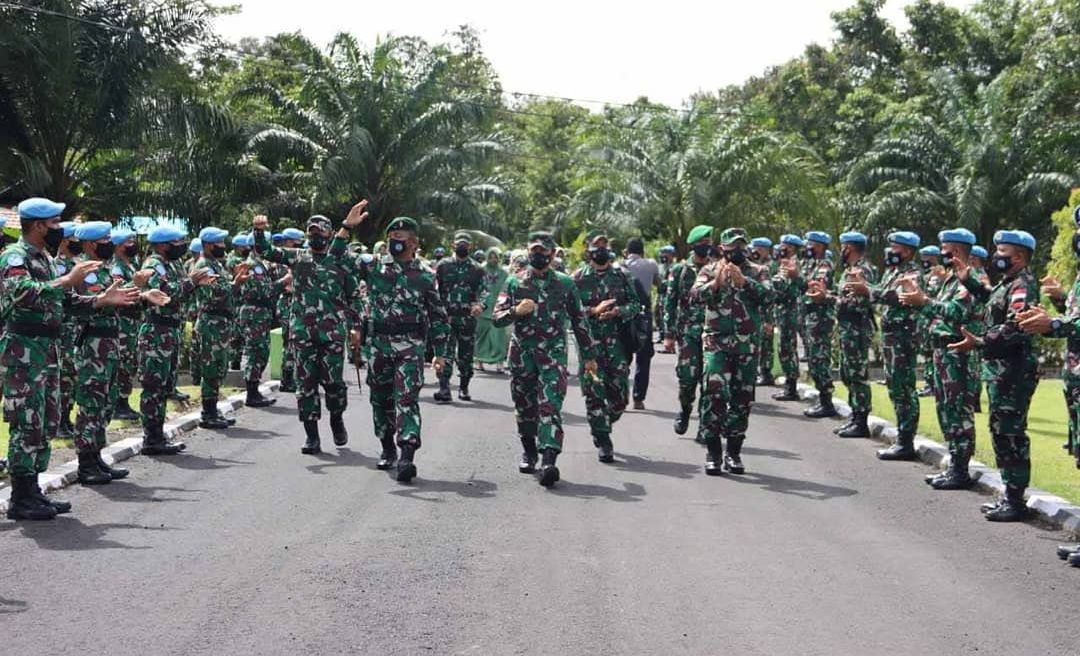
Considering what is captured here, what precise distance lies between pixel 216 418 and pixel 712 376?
619 centimetres

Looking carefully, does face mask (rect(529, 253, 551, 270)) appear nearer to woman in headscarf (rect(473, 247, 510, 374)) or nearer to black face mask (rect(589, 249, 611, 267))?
black face mask (rect(589, 249, 611, 267))

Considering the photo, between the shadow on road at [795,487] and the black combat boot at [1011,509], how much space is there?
1349 mm

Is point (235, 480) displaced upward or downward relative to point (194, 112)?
downward

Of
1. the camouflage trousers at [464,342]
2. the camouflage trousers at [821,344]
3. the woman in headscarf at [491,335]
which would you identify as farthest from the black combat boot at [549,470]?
the woman in headscarf at [491,335]

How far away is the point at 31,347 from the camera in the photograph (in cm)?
901

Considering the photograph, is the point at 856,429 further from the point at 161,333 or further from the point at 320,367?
the point at 161,333

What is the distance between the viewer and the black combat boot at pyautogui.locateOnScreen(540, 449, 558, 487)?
1037cm

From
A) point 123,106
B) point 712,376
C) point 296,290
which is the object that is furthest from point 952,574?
point 123,106

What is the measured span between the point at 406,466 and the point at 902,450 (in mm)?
5147

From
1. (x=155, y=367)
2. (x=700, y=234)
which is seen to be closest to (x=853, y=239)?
(x=700, y=234)

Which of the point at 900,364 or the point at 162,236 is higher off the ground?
the point at 162,236

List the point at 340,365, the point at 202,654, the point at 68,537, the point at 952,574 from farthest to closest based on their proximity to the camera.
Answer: the point at 340,365
the point at 68,537
the point at 952,574
the point at 202,654

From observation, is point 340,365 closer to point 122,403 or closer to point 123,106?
point 122,403

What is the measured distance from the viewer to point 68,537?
8.41 m
